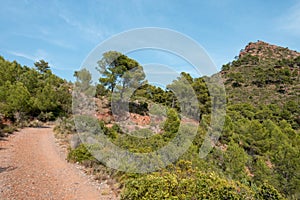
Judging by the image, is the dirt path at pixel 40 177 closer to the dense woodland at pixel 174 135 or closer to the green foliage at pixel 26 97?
the dense woodland at pixel 174 135

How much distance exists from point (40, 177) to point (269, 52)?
7583 cm

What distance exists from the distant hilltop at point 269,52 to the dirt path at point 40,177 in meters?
67.9

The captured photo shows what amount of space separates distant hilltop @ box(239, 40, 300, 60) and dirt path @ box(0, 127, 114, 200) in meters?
67.9

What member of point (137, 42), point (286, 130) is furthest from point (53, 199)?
point (286, 130)

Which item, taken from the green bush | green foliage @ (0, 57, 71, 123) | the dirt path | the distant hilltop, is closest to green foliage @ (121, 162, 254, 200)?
the green bush

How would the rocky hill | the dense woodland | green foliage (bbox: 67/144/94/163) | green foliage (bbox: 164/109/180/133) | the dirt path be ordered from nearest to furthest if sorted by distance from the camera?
1. the dense woodland
2. the dirt path
3. green foliage (bbox: 67/144/94/163)
4. green foliage (bbox: 164/109/180/133)
5. the rocky hill

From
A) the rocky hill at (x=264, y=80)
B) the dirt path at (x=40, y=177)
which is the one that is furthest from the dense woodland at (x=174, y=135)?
the rocky hill at (x=264, y=80)

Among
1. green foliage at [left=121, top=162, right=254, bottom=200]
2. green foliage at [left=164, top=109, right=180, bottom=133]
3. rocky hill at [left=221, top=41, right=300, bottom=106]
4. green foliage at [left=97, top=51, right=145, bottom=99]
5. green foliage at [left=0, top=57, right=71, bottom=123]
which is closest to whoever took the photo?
green foliage at [left=121, top=162, right=254, bottom=200]

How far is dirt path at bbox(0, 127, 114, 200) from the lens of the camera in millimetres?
5004

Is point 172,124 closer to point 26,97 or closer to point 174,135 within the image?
point 174,135

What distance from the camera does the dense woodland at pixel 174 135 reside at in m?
4.45

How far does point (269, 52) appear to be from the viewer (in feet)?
219

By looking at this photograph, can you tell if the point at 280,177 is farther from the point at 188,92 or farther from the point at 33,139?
the point at 33,139

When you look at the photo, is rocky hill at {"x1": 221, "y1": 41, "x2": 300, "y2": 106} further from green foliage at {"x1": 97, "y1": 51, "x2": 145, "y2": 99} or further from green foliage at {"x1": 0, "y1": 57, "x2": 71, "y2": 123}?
green foliage at {"x1": 0, "y1": 57, "x2": 71, "y2": 123}
